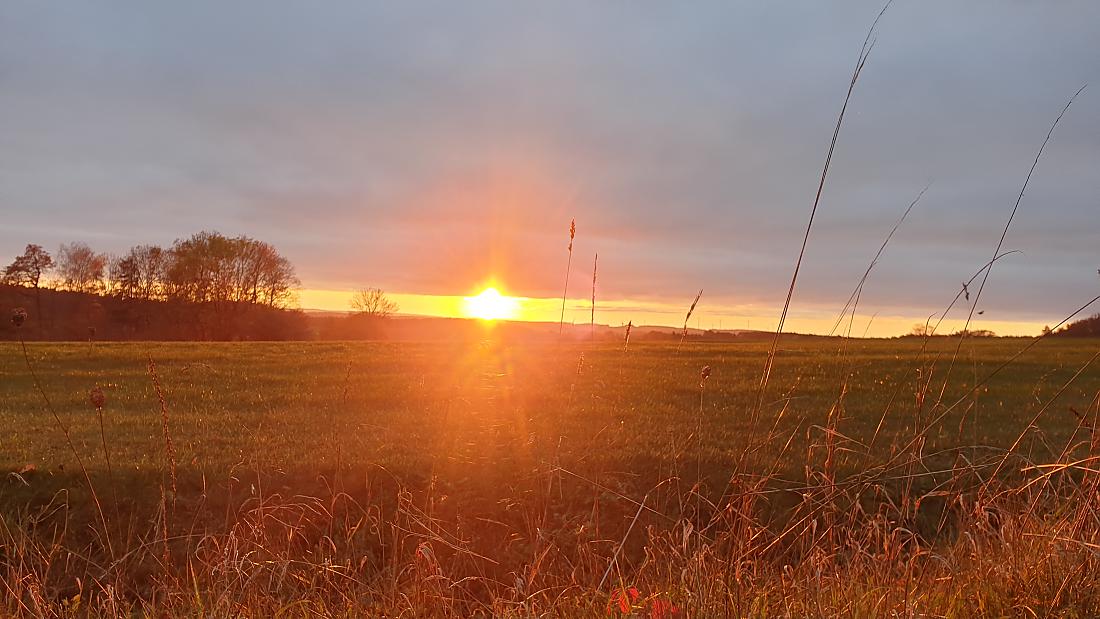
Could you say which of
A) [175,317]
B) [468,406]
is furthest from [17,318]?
[175,317]

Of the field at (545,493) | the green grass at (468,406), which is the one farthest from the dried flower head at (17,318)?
the green grass at (468,406)

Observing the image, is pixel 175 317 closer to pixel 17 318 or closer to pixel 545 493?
pixel 545 493

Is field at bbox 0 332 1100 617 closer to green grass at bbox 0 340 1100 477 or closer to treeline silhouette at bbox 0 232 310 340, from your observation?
green grass at bbox 0 340 1100 477

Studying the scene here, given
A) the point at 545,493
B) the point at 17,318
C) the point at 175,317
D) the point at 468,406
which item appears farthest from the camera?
the point at 175,317

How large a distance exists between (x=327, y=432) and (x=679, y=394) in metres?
6.91

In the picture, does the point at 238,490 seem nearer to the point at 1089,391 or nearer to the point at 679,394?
the point at 679,394

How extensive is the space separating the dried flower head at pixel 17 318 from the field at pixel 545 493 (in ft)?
2.53

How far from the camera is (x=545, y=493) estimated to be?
283 inches

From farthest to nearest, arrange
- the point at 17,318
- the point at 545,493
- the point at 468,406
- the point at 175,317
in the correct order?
the point at 175,317 → the point at 468,406 → the point at 545,493 → the point at 17,318

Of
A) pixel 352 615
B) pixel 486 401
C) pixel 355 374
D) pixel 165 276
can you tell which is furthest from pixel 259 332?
pixel 352 615

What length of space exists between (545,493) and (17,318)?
16.5ft

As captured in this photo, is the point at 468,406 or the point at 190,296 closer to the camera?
the point at 468,406

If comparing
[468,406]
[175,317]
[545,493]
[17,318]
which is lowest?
[545,493]

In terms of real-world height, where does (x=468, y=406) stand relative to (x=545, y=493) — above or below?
above
